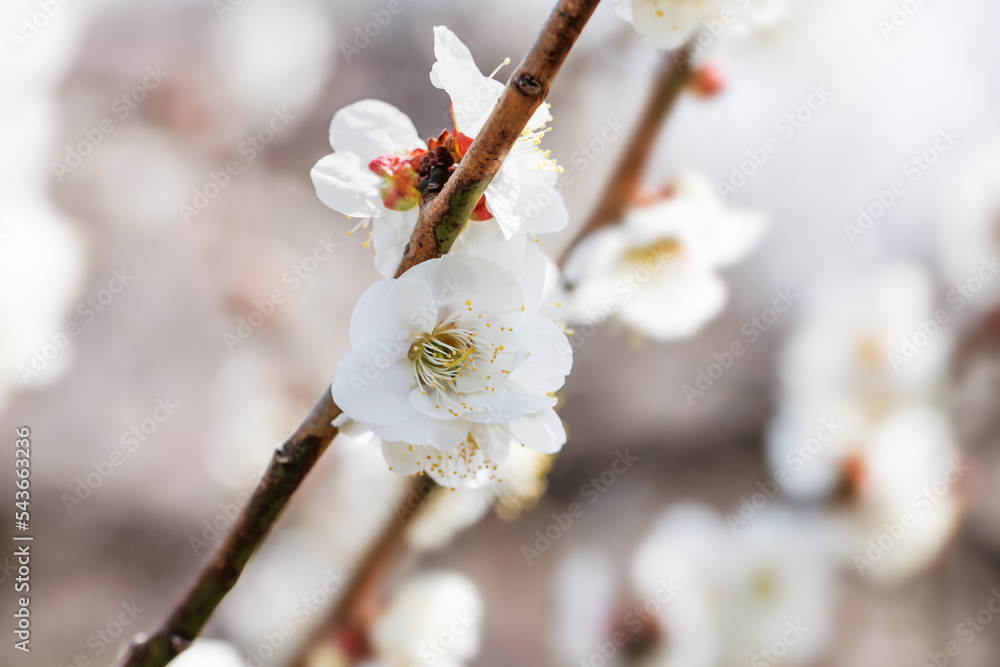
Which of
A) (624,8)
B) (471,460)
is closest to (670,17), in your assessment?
(624,8)

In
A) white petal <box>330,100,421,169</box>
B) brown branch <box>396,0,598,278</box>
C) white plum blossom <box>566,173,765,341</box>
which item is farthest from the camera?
white plum blossom <box>566,173,765,341</box>

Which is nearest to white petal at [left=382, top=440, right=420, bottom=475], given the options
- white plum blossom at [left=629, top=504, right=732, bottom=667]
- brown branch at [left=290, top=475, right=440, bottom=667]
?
brown branch at [left=290, top=475, right=440, bottom=667]

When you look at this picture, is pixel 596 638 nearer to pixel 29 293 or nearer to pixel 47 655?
pixel 47 655

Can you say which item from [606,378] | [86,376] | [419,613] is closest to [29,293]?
[86,376]

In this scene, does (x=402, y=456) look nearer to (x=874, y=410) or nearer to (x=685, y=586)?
(x=685, y=586)

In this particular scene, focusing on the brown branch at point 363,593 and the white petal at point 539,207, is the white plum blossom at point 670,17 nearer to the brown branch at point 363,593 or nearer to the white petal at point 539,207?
the white petal at point 539,207

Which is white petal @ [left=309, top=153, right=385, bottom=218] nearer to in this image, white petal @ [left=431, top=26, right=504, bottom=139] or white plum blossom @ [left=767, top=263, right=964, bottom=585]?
white petal @ [left=431, top=26, right=504, bottom=139]
